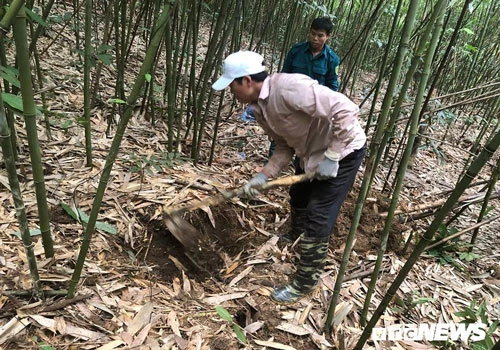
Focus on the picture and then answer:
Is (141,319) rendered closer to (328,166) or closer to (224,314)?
(224,314)

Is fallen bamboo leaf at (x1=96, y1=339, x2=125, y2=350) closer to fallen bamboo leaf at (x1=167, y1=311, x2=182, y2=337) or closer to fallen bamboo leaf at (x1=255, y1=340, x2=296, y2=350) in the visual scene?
fallen bamboo leaf at (x1=167, y1=311, x2=182, y2=337)

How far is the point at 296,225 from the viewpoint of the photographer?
235cm

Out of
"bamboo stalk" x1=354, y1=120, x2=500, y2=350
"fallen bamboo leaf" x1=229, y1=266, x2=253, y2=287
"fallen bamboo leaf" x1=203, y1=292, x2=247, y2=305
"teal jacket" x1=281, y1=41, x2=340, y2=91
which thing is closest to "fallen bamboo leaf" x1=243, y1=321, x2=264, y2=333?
"fallen bamboo leaf" x1=203, y1=292, x2=247, y2=305

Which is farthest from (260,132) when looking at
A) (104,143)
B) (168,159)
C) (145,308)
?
(145,308)

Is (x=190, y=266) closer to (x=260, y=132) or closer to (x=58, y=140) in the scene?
(x=58, y=140)

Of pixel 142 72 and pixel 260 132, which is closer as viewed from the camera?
pixel 142 72

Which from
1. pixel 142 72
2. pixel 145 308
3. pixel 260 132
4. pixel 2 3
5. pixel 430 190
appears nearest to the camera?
pixel 142 72

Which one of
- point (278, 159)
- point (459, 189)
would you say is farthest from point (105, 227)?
point (459, 189)

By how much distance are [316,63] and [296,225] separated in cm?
125

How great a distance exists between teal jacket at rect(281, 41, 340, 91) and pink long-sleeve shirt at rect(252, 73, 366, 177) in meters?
1.08

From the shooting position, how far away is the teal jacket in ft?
9.32

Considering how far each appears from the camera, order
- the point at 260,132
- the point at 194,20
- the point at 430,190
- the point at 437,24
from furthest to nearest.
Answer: the point at 260,132 < the point at 430,190 < the point at 194,20 < the point at 437,24

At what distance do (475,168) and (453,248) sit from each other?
1.81 metres

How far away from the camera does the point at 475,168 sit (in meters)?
0.92
